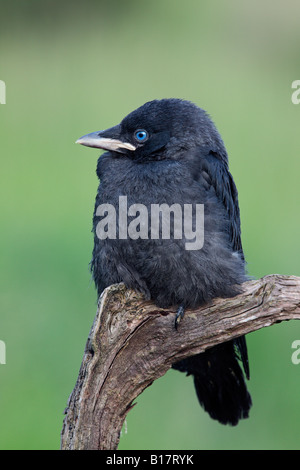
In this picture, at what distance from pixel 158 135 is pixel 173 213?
1.91 ft

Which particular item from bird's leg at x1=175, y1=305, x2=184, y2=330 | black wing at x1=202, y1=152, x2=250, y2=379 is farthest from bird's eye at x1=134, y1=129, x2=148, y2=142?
bird's leg at x1=175, y1=305, x2=184, y2=330

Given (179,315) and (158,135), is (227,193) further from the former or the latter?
(179,315)

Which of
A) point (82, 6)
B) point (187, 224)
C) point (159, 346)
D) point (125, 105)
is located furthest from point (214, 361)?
point (82, 6)

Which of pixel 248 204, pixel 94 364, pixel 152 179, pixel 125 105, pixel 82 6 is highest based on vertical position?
pixel 82 6

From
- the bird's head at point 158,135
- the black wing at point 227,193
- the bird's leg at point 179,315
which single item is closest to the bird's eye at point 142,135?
the bird's head at point 158,135

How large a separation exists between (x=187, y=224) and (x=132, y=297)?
54 centimetres

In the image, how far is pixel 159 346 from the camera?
4078 millimetres

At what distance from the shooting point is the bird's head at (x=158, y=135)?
443 cm

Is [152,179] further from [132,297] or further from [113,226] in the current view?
[132,297]

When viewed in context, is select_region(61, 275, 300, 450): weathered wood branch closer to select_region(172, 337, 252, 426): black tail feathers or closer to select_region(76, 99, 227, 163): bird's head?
select_region(172, 337, 252, 426): black tail feathers

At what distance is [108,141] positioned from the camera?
4500 mm

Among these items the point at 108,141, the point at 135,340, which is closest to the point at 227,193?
the point at 108,141

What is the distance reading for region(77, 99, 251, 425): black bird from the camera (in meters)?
4.20

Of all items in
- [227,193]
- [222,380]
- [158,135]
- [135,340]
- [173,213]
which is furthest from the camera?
[222,380]
